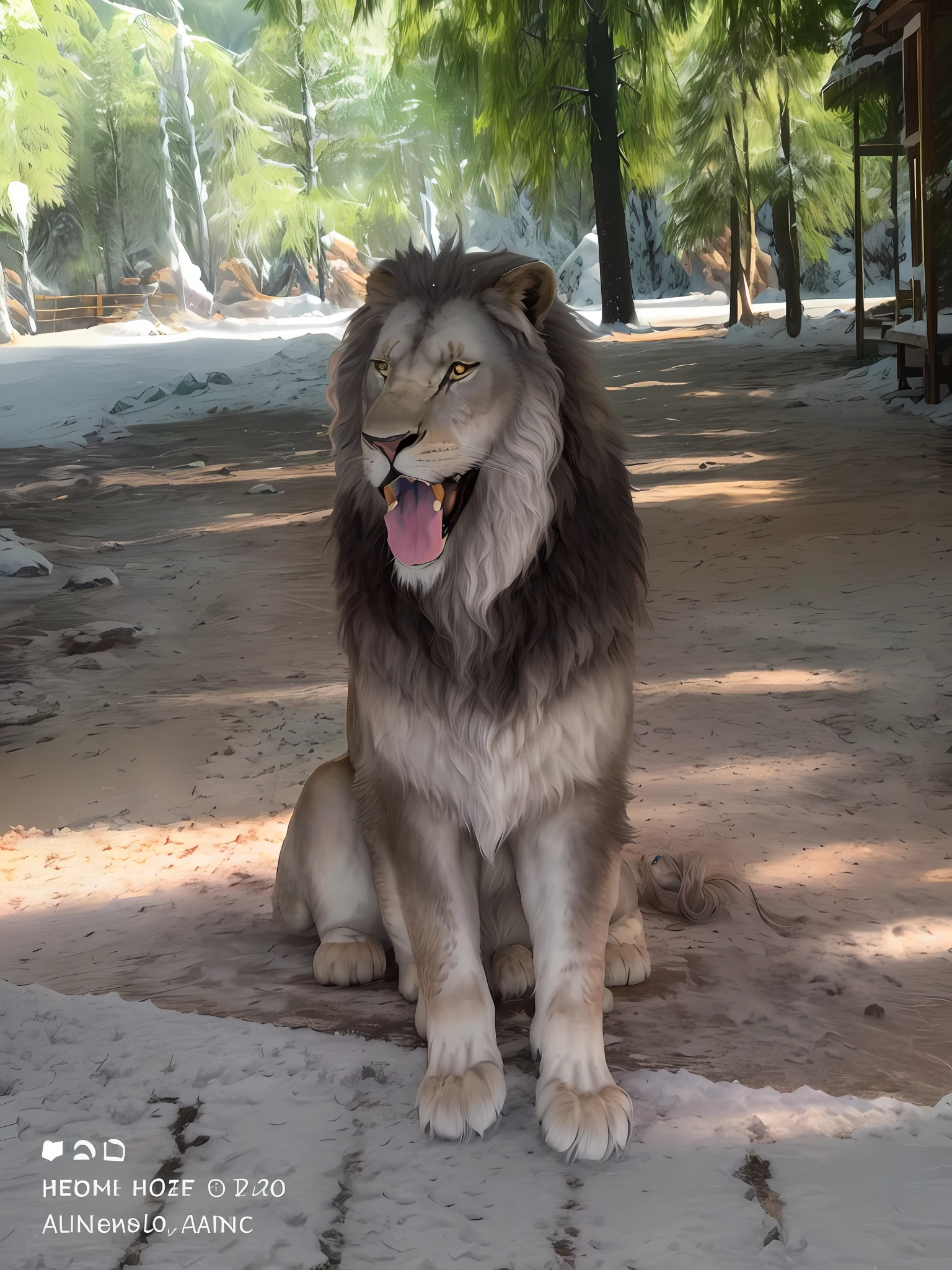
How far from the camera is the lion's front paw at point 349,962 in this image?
7.95ft

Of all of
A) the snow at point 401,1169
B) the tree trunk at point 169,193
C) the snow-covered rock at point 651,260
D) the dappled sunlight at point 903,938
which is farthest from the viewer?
the snow-covered rock at point 651,260

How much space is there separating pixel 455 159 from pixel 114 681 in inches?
660

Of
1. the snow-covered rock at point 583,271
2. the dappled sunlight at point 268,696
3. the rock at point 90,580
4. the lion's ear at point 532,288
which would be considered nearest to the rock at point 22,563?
the rock at point 90,580

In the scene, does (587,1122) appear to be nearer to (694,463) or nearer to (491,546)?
(491,546)

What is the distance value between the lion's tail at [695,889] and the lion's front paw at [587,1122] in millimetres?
896

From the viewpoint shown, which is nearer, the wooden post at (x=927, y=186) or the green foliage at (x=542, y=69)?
the wooden post at (x=927, y=186)

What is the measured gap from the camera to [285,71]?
19.4 metres

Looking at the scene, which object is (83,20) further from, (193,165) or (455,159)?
(455,159)

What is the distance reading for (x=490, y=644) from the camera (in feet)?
6.71

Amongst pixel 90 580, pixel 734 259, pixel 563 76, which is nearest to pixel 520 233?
pixel 734 259

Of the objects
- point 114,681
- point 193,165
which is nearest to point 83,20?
point 193,165

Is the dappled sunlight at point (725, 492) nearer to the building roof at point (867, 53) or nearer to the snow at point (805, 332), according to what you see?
the building roof at point (867, 53)

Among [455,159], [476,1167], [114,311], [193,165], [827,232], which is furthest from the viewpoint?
[827,232]

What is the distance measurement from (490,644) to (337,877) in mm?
669
